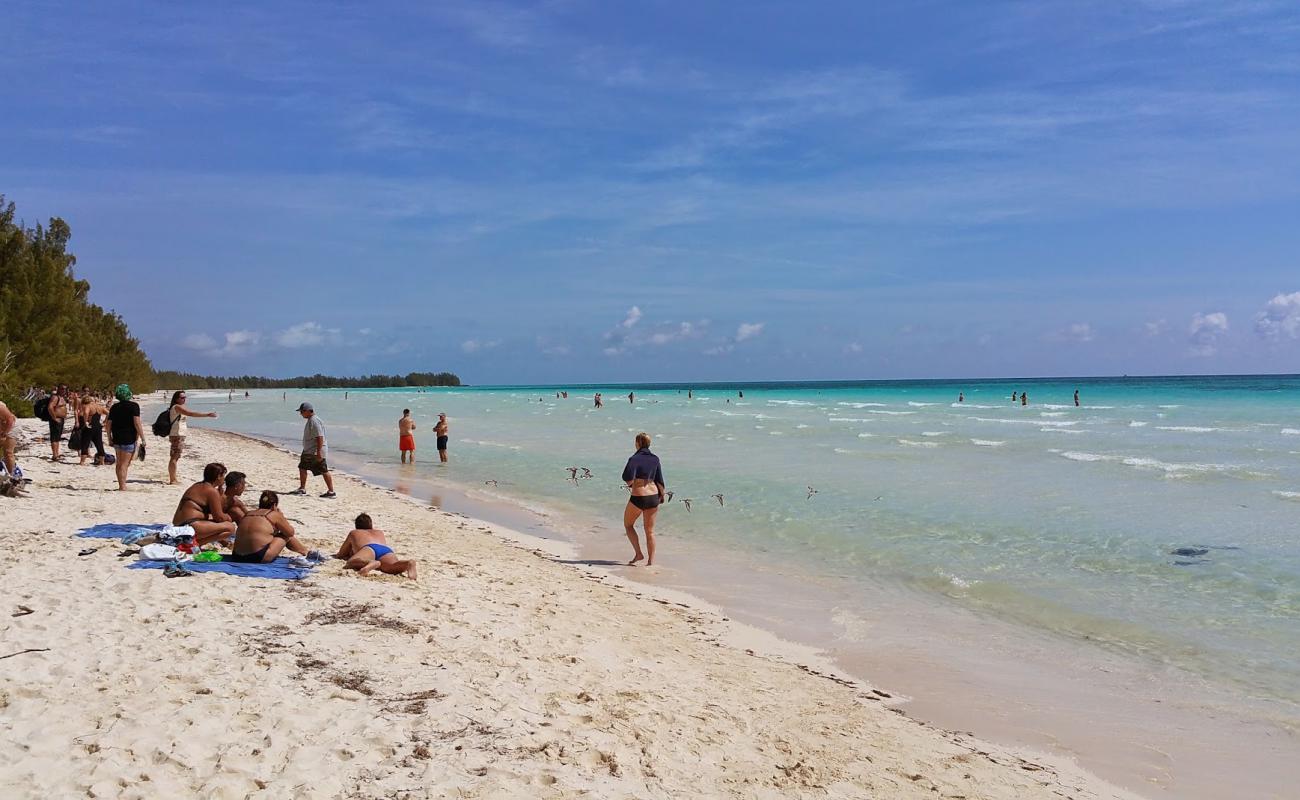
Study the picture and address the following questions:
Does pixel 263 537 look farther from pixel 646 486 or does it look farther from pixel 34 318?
pixel 34 318

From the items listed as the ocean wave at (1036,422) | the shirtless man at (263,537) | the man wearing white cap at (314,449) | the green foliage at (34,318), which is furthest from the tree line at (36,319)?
the ocean wave at (1036,422)

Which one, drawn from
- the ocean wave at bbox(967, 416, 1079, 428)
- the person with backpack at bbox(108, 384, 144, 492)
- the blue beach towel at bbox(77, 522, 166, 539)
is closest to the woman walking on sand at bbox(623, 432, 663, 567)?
the blue beach towel at bbox(77, 522, 166, 539)

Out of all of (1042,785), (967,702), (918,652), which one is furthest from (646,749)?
(918,652)

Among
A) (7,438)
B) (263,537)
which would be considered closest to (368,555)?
(263,537)

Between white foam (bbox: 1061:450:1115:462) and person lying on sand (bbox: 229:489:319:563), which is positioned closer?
person lying on sand (bbox: 229:489:319:563)

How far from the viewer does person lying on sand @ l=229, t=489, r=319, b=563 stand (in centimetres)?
810

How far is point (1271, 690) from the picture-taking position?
6.29 meters

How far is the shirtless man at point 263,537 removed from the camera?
26.6 feet

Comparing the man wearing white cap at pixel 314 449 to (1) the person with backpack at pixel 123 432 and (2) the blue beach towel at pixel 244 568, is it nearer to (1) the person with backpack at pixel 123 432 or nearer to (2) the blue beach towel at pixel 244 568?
(1) the person with backpack at pixel 123 432

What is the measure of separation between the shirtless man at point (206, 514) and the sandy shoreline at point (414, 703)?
1142 mm

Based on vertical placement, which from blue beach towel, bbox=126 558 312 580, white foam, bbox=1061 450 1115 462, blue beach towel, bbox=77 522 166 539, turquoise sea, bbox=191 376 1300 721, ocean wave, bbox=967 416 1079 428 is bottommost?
turquoise sea, bbox=191 376 1300 721

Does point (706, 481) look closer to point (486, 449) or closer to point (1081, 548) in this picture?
point (1081, 548)

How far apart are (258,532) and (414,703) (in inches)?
165

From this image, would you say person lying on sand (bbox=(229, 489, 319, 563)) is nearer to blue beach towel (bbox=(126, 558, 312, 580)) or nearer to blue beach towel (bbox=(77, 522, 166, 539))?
blue beach towel (bbox=(126, 558, 312, 580))
